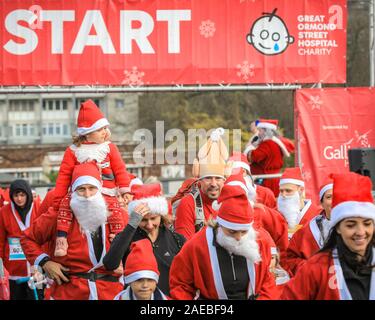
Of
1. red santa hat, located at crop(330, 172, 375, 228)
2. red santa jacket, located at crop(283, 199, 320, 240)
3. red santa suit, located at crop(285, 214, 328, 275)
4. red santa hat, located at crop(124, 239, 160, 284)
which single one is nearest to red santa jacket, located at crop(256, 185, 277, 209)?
red santa jacket, located at crop(283, 199, 320, 240)

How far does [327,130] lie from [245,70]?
1.68 m

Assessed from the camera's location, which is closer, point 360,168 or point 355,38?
point 360,168

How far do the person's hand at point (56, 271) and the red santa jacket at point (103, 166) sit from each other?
2.52ft

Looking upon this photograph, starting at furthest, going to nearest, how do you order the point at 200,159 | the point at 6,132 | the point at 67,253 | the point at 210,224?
the point at 6,132, the point at 200,159, the point at 67,253, the point at 210,224

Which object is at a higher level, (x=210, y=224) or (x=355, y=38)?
(x=355, y=38)

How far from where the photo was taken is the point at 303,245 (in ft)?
24.0

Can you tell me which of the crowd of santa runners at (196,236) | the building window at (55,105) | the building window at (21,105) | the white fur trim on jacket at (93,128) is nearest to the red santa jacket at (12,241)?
the crowd of santa runners at (196,236)

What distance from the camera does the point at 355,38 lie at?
4203cm

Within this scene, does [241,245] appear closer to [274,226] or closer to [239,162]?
[274,226]

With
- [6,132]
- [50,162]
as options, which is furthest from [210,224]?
[6,132]

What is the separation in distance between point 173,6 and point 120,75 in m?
1.40

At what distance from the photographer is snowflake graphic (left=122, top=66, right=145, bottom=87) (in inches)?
592

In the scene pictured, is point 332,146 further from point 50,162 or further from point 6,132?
point 6,132
